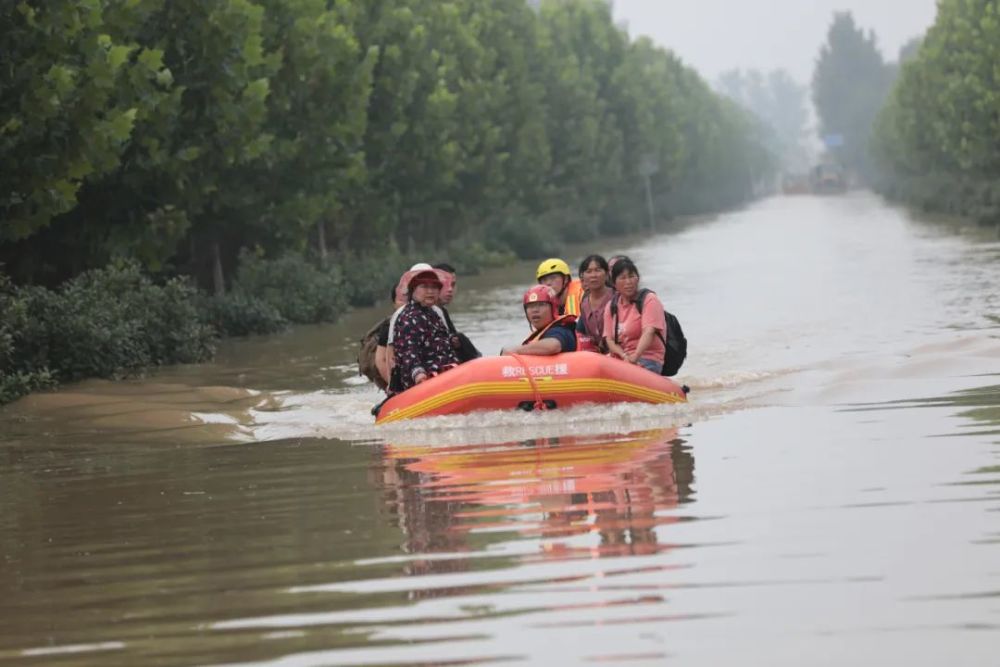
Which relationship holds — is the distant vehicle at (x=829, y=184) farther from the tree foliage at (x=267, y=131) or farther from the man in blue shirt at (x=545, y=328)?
the man in blue shirt at (x=545, y=328)

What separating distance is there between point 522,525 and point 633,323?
781 cm

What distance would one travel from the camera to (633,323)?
16953mm

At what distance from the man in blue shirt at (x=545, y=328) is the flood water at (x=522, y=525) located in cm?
63

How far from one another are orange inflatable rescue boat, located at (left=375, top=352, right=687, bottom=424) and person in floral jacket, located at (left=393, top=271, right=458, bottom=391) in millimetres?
349

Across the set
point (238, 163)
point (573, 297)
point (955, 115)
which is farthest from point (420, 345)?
point (955, 115)

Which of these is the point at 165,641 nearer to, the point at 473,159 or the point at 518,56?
the point at 473,159

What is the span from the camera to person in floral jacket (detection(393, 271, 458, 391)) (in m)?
15.9

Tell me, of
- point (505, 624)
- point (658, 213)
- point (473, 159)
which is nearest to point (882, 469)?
point (505, 624)

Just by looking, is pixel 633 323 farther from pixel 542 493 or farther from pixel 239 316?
pixel 239 316

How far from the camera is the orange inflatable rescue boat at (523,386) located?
1556 cm

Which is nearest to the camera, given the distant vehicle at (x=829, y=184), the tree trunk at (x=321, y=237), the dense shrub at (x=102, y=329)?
the dense shrub at (x=102, y=329)

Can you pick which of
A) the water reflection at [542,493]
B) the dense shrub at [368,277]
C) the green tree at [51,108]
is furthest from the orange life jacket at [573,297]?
the dense shrub at [368,277]

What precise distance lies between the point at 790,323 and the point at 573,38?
67.1 metres

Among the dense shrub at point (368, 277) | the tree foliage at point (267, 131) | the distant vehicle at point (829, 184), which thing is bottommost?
the distant vehicle at point (829, 184)
